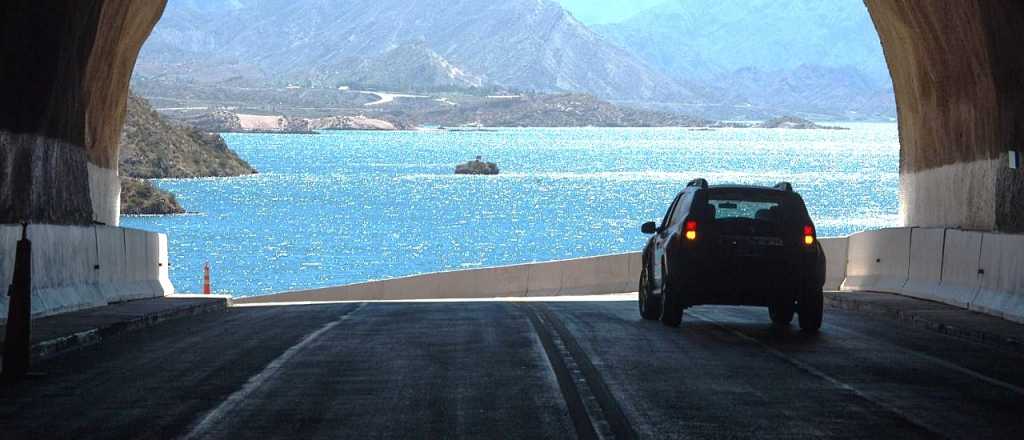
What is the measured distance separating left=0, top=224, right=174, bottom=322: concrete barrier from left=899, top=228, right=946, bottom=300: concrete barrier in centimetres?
1167

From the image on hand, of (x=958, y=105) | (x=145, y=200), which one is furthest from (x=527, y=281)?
(x=145, y=200)

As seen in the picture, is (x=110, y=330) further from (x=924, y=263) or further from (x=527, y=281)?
(x=527, y=281)

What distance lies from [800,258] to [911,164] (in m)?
12.3

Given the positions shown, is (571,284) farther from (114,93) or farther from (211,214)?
(211,214)

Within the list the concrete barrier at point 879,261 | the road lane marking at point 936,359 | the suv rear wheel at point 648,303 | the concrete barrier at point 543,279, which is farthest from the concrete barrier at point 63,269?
the concrete barrier at point 543,279

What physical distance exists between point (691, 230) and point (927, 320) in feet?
11.6

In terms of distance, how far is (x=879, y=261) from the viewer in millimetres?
27688

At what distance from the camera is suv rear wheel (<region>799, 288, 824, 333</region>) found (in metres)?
19.0

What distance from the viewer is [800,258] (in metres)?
18.9

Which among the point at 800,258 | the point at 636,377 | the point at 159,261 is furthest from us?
the point at 159,261

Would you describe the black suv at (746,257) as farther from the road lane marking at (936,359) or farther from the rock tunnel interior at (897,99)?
the rock tunnel interior at (897,99)

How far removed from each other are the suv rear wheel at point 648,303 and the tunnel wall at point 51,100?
7779 mm

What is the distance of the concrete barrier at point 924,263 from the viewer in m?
24.2

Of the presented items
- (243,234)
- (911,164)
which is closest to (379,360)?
(911,164)
